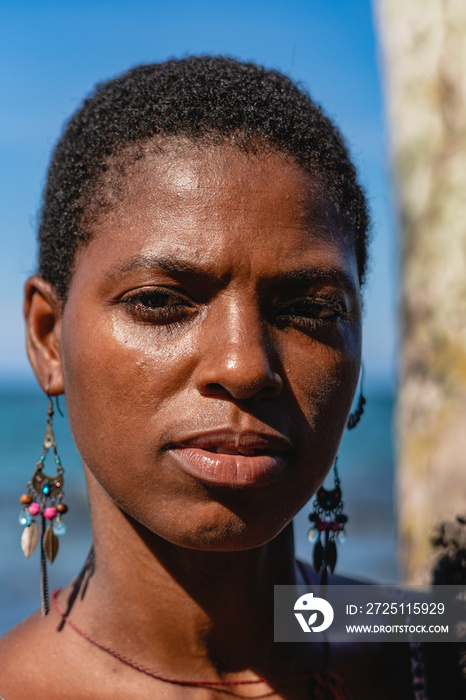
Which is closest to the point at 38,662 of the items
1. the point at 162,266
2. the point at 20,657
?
the point at 20,657

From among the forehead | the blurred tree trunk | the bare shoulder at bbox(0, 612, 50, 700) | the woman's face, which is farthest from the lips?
the blurred tree trunk

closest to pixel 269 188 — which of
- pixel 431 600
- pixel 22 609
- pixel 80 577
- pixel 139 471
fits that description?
pixel 139 471

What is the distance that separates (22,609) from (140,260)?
7.06m

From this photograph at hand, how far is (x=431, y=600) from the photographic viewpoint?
2693 mm

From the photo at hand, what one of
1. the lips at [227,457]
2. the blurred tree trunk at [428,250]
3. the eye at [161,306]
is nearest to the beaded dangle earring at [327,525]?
the lips at [227,457]

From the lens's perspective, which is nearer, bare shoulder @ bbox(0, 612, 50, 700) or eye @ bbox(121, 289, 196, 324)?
eye @ bbox(121, 289, 196, 324)

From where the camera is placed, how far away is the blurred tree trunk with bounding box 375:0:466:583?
4105 millimetres

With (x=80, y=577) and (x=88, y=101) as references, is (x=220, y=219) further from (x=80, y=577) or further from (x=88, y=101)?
(x=80, y=577)

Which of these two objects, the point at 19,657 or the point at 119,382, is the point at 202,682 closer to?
the point at 19,657

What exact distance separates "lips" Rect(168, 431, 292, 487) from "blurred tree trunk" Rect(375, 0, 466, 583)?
2230mm

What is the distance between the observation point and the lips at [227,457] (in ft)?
6.10

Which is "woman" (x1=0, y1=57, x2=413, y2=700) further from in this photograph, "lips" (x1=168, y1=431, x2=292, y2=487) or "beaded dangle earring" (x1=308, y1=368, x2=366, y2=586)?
"beaded dangle earring" (x1=308, y1=368, x2=366, y2=586)

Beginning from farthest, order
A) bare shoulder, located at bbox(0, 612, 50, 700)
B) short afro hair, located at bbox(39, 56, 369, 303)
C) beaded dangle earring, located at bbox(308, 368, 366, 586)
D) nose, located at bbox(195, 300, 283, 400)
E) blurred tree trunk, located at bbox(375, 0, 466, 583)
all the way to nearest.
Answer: blurred tree trunk, located at bbox(375, 0, 466, 583) → beaded dangle earring, located at bbox(308, 368, 366, 586) → bare shoulder, located at bbox(0, 612, 50, 700) → short afro hair, located at bbox(39, 56, 369, 303) → nose, located at bbox(195, 300, 283, 400)

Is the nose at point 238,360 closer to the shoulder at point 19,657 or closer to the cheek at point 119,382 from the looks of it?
the cheek at point 119,382
